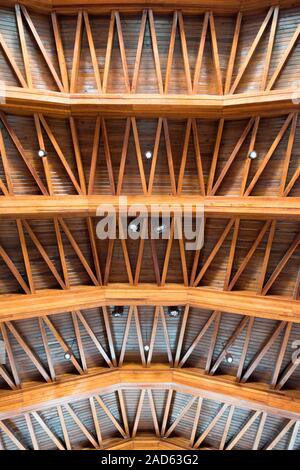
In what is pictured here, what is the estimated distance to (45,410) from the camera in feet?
33.8

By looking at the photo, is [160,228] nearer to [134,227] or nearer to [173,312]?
[134,227]

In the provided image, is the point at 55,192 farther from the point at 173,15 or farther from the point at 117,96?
the point at 173,15

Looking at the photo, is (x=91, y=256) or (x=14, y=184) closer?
(x=14, y=184)

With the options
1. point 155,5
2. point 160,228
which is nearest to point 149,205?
point 160,228

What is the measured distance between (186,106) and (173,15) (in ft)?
6.96

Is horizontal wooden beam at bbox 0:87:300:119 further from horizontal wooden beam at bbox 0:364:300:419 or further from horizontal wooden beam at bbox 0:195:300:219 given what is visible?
horizontal wooden beam at bbox 0:364:300:419

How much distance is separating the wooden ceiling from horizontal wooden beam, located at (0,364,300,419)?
1.5 inches

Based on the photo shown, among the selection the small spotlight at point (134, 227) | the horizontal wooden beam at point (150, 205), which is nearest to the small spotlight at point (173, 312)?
the small spotlight at point (134, 227)

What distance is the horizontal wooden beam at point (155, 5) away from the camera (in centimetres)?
740

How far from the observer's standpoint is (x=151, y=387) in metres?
10.2
